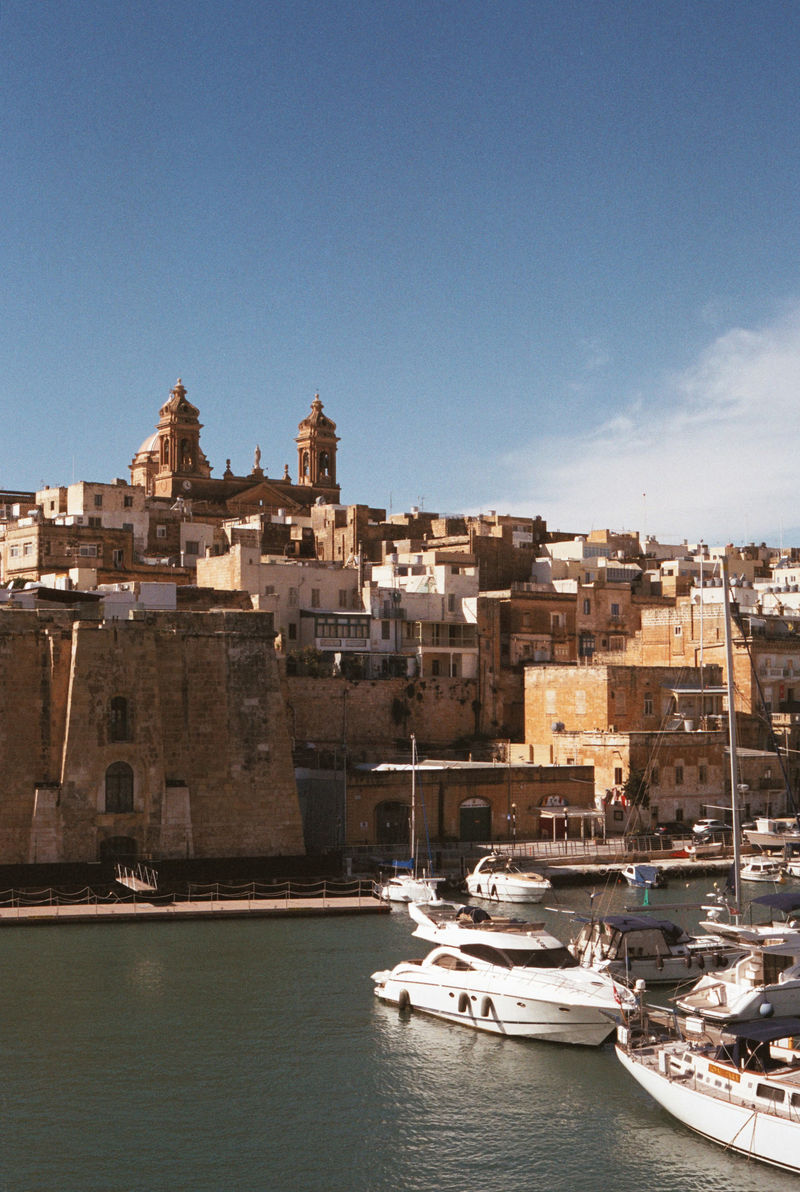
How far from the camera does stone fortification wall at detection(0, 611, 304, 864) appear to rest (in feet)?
134

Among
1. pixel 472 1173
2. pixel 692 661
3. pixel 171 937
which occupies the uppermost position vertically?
pixel 692 661

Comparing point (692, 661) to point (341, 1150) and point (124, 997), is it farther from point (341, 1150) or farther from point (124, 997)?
point (341, 1150)

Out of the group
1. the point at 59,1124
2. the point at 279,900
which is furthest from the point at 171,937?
the point at 59,1124

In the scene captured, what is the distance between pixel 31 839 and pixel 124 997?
9.71 metres

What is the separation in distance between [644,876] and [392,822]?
26.7ft

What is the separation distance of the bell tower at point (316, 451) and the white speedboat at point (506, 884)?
195ft

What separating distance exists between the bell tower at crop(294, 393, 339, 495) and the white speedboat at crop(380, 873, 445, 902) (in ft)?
201

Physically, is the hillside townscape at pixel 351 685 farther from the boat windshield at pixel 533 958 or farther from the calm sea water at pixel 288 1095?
the boat windshield at pixel 533 958

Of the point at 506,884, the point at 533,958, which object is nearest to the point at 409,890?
the point at 506,884

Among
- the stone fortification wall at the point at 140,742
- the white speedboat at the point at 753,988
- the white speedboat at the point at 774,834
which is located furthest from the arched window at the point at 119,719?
the white speedboat at the point at 774,834

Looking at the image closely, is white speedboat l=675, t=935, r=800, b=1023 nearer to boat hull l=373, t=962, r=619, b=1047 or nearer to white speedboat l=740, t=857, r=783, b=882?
boat hull l=373, t=962, r=619, b=1047

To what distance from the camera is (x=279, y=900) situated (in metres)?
40.5

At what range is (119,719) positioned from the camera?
41.7m

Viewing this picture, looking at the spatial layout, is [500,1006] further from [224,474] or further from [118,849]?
[224,474]
